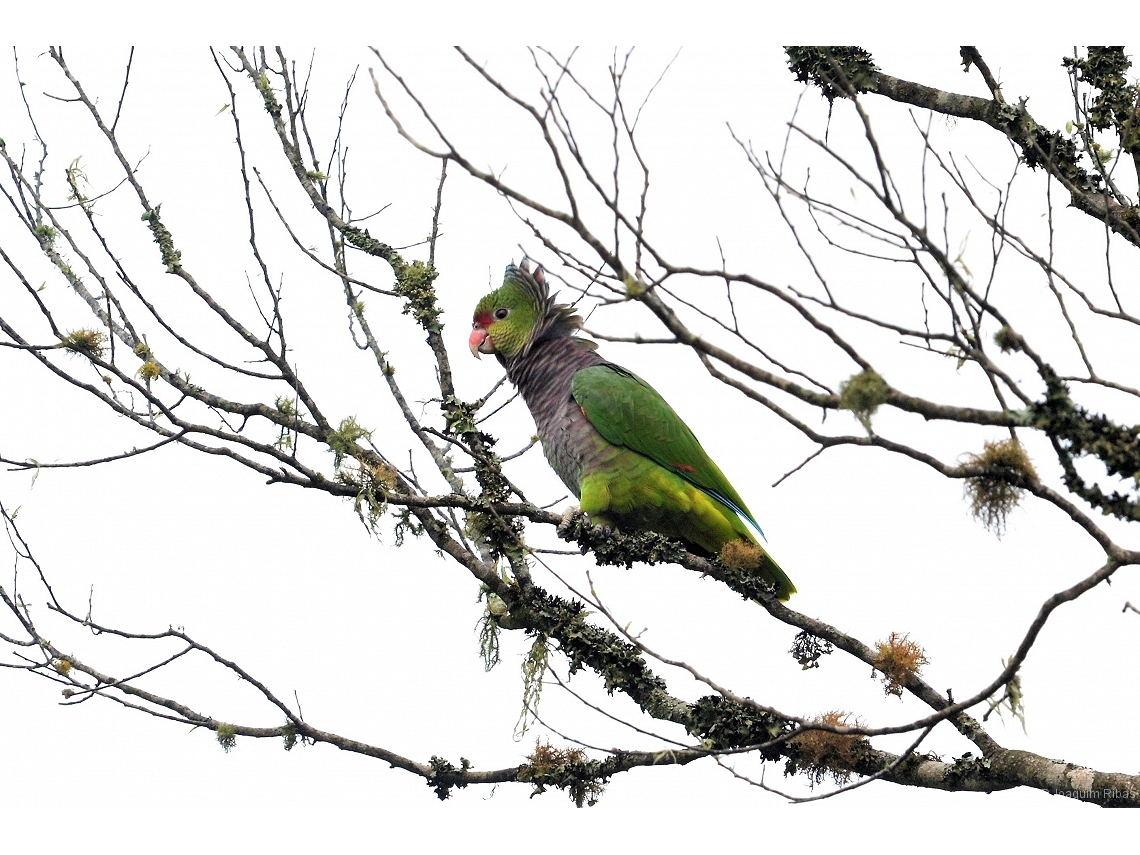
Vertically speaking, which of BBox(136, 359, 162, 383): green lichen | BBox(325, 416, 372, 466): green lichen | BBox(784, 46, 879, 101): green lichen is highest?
BBox(784, 46, 879, 101): green lichen

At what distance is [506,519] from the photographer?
535cm

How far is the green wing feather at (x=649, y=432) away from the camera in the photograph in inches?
240

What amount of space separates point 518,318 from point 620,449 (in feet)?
3.71

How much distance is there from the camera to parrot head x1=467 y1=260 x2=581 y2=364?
6590 millimetres

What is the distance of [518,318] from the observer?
662cm

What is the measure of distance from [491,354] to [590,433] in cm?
95

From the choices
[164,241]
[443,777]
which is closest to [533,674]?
→ [443,777]

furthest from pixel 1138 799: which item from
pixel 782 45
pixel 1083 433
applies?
pixel 782 45

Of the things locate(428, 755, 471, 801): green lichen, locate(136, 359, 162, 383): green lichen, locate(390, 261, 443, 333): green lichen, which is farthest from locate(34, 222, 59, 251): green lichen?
locate(428, 755, 471, 801): green lichen

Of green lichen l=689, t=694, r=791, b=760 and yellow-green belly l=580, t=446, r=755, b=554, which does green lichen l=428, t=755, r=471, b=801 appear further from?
yellow-green belly l=580, t=446, r=755, b=554

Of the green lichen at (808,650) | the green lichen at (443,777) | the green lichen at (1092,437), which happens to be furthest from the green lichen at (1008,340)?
the green lichen at (443,777)

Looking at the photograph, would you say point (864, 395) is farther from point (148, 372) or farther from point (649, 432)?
point (148, 372)

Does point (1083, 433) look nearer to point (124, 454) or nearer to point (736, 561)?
point (736, 561)

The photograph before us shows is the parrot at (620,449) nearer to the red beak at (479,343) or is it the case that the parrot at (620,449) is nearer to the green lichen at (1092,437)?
the red beak at (479,343)
